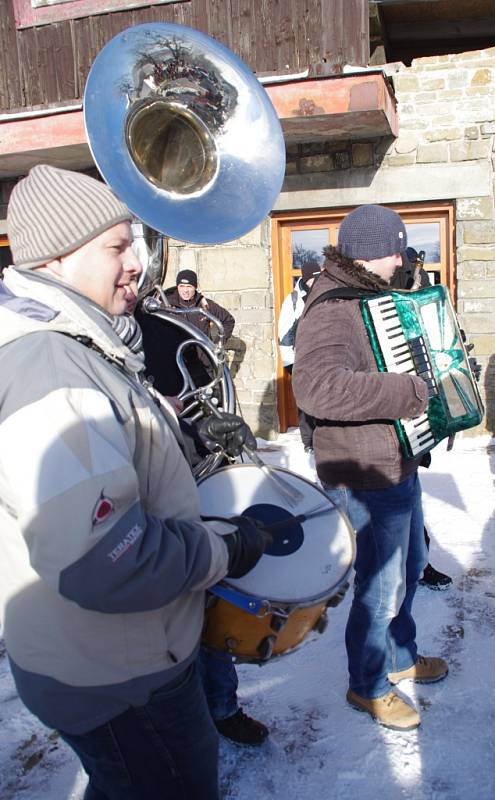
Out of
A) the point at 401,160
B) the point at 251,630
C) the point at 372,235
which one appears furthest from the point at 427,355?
the point at 401,160

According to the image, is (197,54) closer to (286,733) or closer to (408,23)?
(286,733)

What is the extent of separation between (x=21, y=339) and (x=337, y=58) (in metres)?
4.76

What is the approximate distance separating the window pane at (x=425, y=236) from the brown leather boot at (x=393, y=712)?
4.37 m

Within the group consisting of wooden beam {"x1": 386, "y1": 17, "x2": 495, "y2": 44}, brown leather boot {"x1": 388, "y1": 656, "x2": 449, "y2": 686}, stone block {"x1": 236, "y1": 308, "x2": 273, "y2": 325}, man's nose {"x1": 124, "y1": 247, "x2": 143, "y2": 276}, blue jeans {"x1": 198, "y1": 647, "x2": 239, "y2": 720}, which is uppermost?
wooden beam {"x1": 386, "y1": 17, "x2": 495, "y2": 44}

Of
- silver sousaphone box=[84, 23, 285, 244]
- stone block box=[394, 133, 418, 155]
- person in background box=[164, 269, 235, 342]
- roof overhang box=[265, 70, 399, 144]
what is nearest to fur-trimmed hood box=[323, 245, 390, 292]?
silver sousaphone box=[84, 23, 285, 244]

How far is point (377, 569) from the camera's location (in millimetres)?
2146

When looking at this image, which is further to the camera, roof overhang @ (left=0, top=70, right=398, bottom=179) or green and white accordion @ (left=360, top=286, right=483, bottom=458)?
roof overhang @ (left=0, top=70, right=398, bottom=179)

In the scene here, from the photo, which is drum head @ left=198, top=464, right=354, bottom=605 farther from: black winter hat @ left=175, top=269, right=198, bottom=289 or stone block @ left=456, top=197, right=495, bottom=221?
stone block @ left=456, top=197, right=495, bottom=221

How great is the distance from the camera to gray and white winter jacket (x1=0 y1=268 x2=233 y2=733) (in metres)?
1.01

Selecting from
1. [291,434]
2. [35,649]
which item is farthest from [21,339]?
[291,434]

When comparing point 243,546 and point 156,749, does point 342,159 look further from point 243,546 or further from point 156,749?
point 156,749

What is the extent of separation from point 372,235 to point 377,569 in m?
1.10

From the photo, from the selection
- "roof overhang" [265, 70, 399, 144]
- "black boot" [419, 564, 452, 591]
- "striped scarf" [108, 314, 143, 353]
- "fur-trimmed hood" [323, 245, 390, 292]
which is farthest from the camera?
"roof overhang" [265, 70, 399, 144]

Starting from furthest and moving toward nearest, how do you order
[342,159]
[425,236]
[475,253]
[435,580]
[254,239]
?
[254,239]
[425,236]
[342,159]
[475,253]
[435,580]
